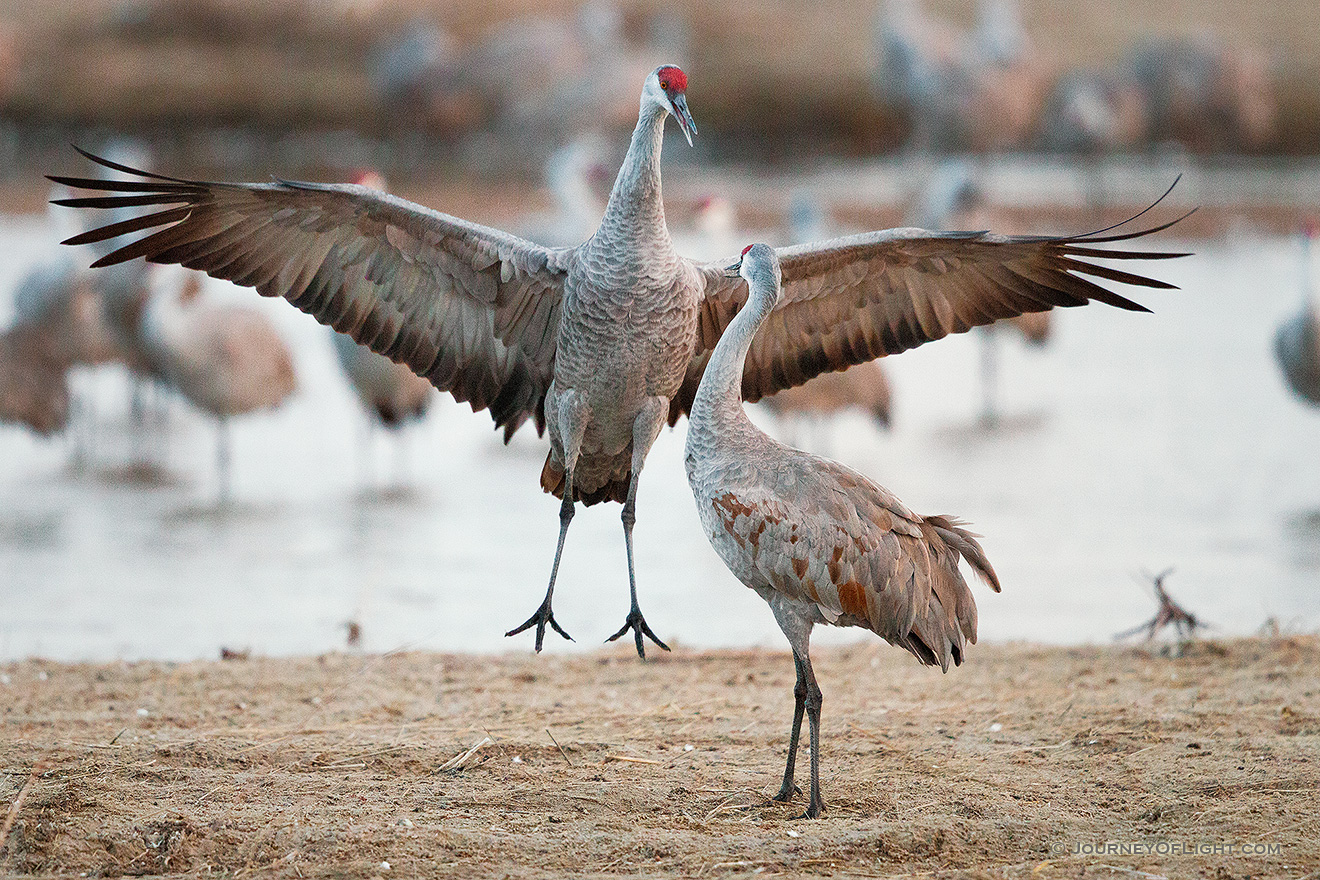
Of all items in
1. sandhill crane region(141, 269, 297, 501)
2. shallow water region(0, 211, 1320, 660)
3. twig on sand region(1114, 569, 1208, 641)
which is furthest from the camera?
sandhill crane region(141, 269, 297, 501)

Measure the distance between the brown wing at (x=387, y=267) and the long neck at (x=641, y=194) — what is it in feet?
0.87

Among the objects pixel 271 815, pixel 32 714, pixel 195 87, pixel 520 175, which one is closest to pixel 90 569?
pixel 32 714

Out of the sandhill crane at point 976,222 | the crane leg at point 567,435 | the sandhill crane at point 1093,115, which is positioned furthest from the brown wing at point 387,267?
the sandhill crane at point 1093,115

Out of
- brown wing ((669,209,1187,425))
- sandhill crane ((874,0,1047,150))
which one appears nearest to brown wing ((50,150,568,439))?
brown wing ((669,209,1187,425))

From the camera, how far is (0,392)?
9.25 metres

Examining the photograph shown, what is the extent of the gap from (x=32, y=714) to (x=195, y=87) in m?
24.3

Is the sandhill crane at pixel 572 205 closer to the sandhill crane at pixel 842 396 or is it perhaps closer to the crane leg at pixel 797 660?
the sandhill crane at pixel 842 396

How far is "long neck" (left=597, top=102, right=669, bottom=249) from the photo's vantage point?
192 inches

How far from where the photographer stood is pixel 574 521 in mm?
8328

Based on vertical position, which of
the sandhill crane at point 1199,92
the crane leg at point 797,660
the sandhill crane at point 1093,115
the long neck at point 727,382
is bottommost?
the crane leg at point 797,660

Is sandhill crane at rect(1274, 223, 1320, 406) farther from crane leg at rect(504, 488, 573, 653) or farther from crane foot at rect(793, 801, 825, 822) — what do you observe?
crane foot at rect(793, 801, 825, 822)

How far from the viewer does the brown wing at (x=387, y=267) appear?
4652 millimetres

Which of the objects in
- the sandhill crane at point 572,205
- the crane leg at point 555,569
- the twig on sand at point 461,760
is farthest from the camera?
the sandhill crane at point 572,205

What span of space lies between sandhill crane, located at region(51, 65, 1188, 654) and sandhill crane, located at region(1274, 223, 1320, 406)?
4426mm
